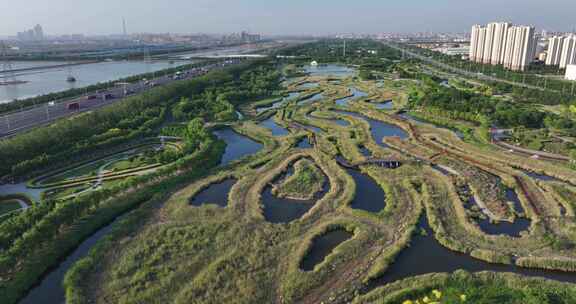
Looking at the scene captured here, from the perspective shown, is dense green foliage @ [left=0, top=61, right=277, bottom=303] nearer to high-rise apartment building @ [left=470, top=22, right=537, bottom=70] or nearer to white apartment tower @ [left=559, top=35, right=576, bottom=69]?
high-rise apartment building @ [left=470, top=22, right=537, bottom=70]

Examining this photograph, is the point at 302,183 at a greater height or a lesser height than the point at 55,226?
lesser

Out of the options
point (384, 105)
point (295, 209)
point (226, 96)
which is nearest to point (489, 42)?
point (384, 105)

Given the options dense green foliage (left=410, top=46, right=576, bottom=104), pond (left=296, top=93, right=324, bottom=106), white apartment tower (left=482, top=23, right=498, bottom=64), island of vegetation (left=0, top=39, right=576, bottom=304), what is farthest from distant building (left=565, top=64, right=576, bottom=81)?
pond (left=296, top=93, right=324, bottom=106)

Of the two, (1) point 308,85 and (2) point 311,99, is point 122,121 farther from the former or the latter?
(1) point 308,85

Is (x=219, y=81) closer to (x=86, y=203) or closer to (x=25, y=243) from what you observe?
(x=86, y=203)

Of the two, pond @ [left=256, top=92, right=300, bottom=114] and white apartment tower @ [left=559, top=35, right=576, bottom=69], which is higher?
white apartment tower @ [left=559, top=35, right=576, bottom=69]
